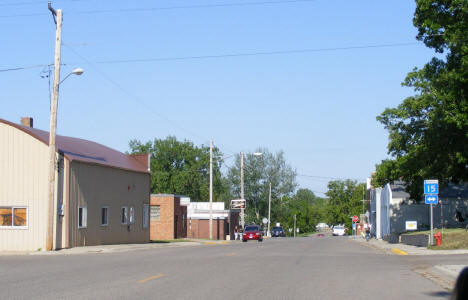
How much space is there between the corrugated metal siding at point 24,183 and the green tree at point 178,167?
68.0m

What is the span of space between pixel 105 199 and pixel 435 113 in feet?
62.9

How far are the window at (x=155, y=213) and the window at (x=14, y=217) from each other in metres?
27.1

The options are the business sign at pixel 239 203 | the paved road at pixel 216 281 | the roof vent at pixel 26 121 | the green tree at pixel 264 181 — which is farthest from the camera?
the green tree at pixel 264 181

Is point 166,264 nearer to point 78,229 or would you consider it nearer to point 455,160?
point 78,229

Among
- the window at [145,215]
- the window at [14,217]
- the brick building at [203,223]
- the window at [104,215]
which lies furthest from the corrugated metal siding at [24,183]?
the brick building at [203,223]

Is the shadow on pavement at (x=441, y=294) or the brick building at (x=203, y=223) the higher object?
the shadow on pavement at (x=441, y=294)

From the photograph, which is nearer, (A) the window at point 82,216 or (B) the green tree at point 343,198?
(A) the window at point 82,216

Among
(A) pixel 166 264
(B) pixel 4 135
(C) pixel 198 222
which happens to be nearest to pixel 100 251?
(B) pixel 4 135

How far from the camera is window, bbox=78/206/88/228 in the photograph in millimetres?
32875

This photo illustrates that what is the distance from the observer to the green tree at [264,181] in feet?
291

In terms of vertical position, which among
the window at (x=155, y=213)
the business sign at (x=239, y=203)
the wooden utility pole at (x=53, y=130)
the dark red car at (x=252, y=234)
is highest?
the wooden utility pole at (x=53, y=130)

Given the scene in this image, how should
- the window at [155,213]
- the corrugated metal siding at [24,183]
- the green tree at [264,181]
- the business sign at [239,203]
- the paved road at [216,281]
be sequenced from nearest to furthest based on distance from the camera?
the paved road at [216,281] → the corrugated metal siding at [24,183] → the window at [155,213] → the business sign at [239,203] → the green tree at [264,181]

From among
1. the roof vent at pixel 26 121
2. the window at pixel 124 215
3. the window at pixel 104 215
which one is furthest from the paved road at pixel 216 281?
the roof vent at pixel 26 121

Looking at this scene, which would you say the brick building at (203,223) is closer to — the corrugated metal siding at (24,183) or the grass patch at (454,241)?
the corrugated metal siding at (24,183)
